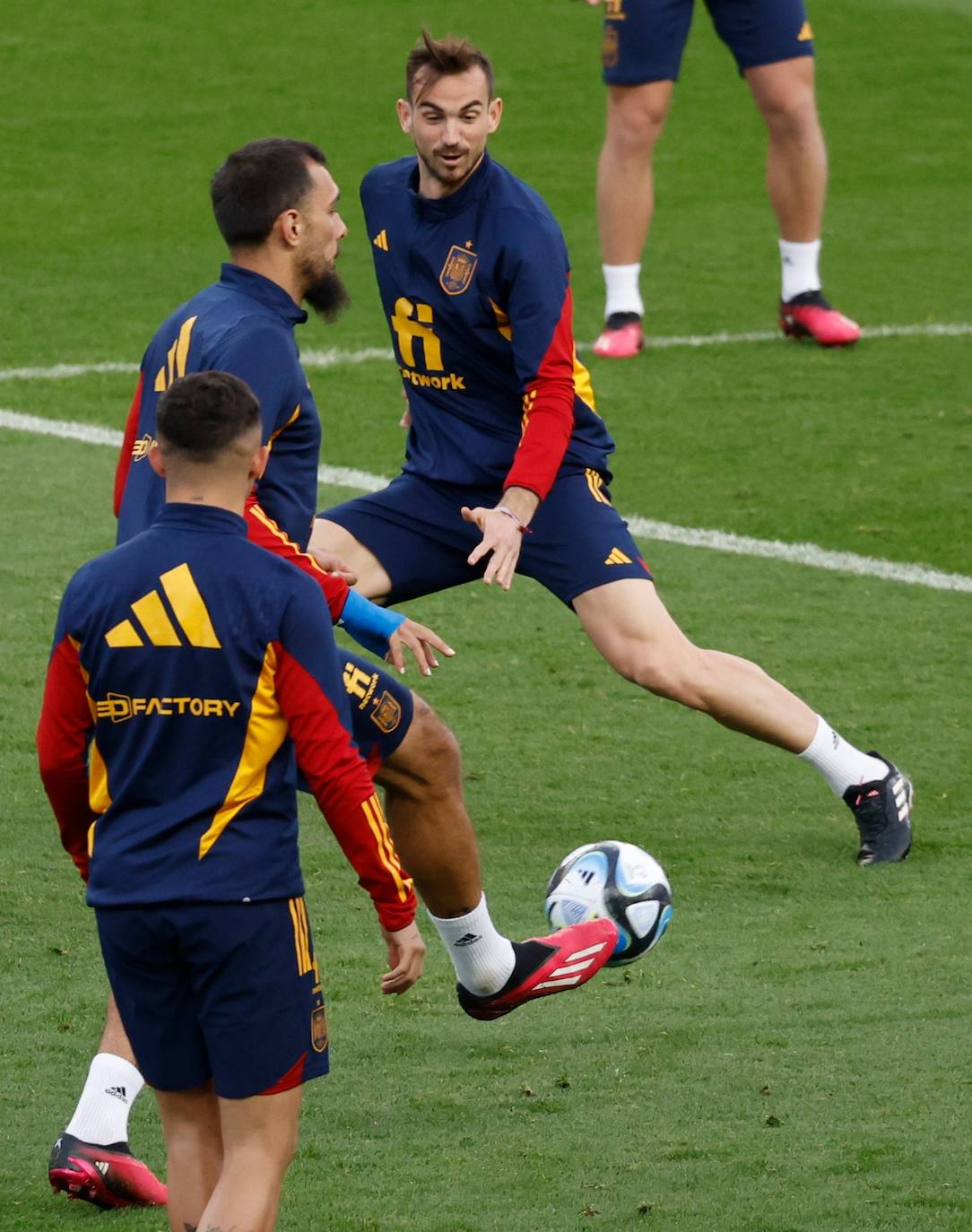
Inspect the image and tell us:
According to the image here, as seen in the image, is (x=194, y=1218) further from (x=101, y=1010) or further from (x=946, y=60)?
(x=946, y=60)

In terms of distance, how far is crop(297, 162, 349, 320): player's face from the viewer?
4453 millimetres

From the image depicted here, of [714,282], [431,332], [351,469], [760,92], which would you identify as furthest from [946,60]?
[431,332]

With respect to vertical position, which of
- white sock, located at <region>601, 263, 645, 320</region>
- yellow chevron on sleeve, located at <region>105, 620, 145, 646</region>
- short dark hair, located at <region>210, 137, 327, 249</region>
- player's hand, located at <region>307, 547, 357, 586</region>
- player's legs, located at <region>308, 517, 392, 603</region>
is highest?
short dark hair, located at <region>210, 137, 327, 249</region>

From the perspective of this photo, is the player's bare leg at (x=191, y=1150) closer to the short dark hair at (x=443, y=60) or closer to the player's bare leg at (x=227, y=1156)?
the player's bare leg at (x=227, y=1156)

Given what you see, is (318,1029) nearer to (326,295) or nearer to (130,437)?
(130,437)

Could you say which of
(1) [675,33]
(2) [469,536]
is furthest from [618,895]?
(1) [675,33]

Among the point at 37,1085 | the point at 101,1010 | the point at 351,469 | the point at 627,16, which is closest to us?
the point at 37,1085

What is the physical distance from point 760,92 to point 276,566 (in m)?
7.15

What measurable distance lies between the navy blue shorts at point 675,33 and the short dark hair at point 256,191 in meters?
5.57

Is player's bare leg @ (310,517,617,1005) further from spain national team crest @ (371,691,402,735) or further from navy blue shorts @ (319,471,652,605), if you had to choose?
navy blue shorts @ (319,471,652,605)

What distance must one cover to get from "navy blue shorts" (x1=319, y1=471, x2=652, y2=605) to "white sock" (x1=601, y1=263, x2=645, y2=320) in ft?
14.5

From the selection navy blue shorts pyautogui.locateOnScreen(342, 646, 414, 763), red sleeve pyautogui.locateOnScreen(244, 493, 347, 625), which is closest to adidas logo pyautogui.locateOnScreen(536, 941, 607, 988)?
navy blue shorts pyautogui.locateOnScreen(342, 646, 414, 763)

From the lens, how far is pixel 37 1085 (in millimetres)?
4527

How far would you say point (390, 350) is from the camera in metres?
10.6
